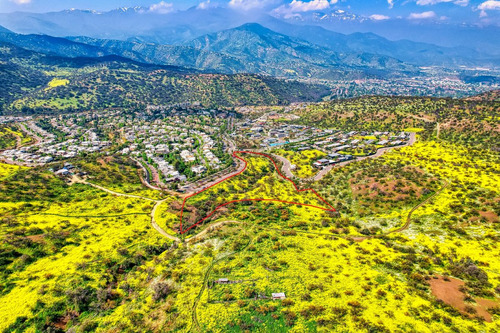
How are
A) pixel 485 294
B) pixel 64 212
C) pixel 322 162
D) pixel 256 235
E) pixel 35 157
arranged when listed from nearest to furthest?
pixel 485 294
pixel 256 235
pixel 64 212
pixel 322 162
pixel 35 157

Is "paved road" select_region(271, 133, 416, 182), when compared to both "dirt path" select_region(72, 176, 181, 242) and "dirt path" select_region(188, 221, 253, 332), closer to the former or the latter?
"dirt path" select_region(188, 221, 253, 332)

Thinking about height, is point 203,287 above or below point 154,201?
above

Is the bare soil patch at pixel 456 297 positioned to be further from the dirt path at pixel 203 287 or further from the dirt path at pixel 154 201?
the dirt path at pixel 154 201

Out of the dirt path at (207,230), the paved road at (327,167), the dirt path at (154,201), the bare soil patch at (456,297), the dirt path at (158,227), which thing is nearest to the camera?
the bare soil patch at (456,297)

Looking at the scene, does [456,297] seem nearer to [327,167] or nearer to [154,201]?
[327,167]

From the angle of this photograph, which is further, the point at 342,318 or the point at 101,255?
the point at 101,255

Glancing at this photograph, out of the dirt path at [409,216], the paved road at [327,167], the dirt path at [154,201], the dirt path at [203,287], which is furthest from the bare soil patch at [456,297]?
the paved road at [327,167]

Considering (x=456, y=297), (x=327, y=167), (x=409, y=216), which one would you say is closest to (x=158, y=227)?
(x=456, y=297)

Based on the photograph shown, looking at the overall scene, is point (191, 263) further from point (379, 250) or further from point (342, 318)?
point (379, 250)

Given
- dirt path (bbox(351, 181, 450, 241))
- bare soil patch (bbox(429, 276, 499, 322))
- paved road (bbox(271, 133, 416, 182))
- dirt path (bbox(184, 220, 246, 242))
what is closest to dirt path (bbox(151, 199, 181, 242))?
dirt path (bbox(184, 220, 246, 242))

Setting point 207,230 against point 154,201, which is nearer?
point 207,230

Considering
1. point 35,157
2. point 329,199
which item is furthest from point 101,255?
point 35,157
